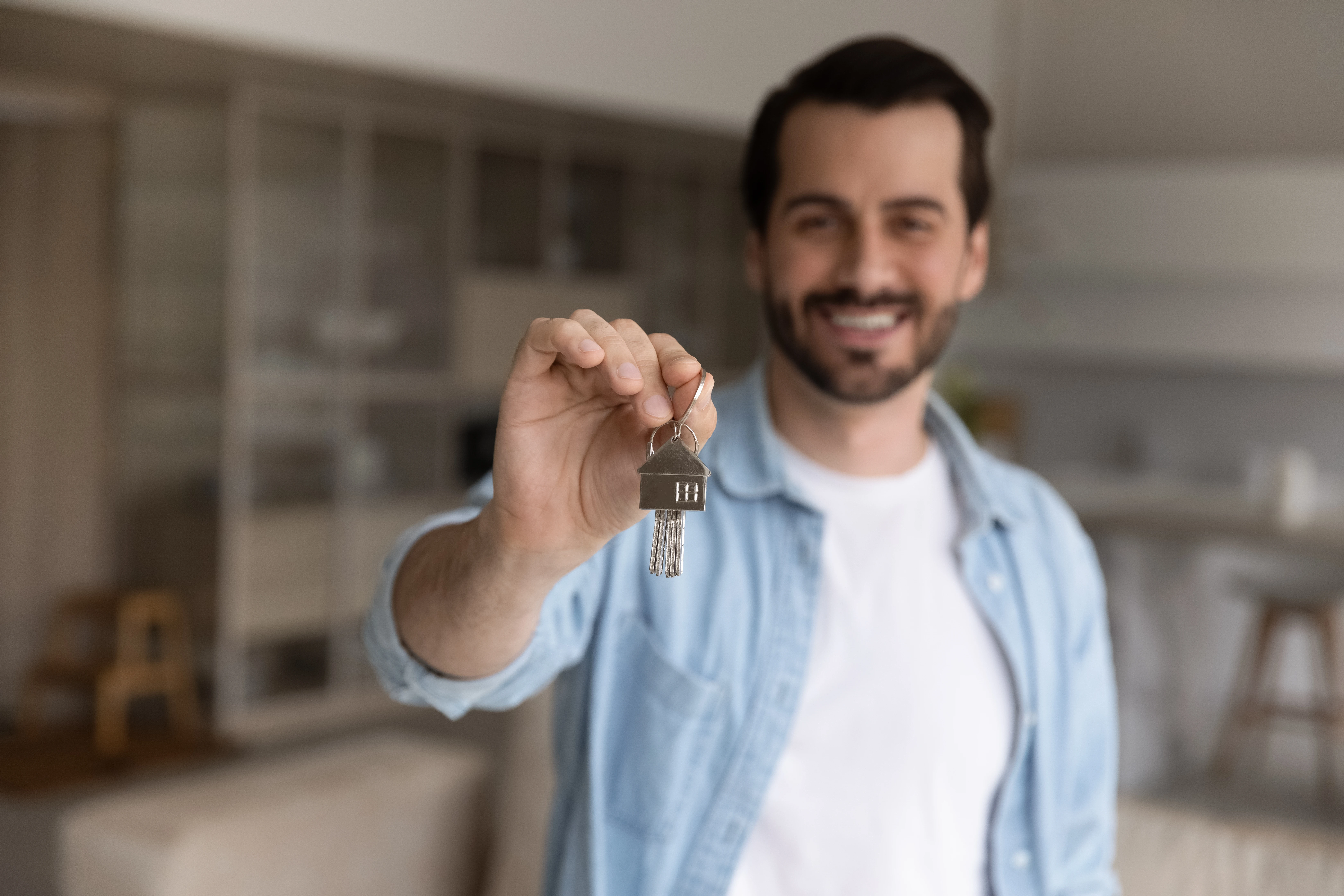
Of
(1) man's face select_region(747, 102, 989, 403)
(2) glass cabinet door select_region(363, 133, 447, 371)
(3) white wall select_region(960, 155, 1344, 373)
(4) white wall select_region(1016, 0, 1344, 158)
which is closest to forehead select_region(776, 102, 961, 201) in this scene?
(1) man's face select_region(747, 102, 989, 403)

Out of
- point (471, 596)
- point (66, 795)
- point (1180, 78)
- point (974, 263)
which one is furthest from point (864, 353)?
point (1180, 78)

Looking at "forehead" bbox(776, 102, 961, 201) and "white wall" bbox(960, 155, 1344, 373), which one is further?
"white wall" bbox(960, 155, 1344, 373)

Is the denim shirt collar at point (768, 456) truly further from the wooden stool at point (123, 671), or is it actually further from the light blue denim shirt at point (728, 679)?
Result: the wooden stool at point (123, 671)

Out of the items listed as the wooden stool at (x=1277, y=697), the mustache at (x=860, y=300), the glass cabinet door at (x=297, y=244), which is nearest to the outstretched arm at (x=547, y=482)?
the mustache at (x=860, y=300)

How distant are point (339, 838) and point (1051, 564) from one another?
4.05 ft

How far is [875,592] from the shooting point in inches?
53.5

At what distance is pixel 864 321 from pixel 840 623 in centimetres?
30

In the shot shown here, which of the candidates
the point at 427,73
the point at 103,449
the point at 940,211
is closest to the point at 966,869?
the point at 940,211

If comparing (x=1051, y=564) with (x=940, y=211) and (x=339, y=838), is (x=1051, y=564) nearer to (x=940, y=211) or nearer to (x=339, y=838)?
(x=940, y=211)

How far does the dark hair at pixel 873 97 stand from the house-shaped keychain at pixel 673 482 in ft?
2.32

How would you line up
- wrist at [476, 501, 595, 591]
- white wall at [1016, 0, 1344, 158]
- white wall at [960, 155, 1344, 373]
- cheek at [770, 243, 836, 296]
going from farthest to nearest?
white wall at [1016, 0, 1344, 158], white wall at [960, 155, 1344, 373], cheek at [770, 243, 836, 296], wrist at [476, 501, 595, 591]

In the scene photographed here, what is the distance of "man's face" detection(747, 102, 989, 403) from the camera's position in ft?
4.40

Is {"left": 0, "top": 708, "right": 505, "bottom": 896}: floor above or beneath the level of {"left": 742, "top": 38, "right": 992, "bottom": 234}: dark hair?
beneath

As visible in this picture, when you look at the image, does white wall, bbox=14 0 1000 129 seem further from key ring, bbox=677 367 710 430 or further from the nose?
key ring, bbox=677 367 710 430
